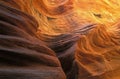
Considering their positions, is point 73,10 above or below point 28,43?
below

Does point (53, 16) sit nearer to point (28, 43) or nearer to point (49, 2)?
point (49, 2)

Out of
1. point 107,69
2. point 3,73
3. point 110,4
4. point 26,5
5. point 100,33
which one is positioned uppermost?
point 3,73

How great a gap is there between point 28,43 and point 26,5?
38cm

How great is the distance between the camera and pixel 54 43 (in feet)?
3.85

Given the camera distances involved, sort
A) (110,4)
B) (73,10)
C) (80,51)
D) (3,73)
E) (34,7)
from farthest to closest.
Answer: (110,4) < (73,10) < (34,7) < (80,51) < (3,73)

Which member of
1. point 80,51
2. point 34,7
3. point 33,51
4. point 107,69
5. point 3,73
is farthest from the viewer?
point 34,7

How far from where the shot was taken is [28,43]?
88 centimetres

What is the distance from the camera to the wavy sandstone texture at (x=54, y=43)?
2.68ft

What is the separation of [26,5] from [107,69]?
1.76 ft

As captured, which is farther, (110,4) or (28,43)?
(110,4)

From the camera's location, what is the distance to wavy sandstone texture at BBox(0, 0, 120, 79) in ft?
2.68

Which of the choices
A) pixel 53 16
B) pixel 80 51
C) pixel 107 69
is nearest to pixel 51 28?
pixel 53 16

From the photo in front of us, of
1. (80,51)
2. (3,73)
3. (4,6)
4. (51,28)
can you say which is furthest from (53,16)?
(3,73)

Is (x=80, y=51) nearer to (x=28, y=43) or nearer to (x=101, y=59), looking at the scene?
(x=101, y=59)
